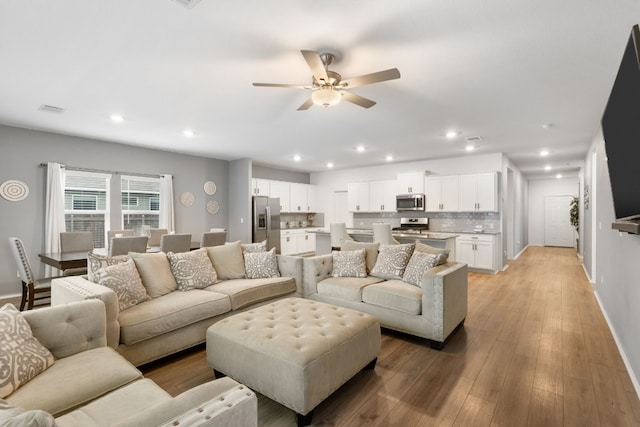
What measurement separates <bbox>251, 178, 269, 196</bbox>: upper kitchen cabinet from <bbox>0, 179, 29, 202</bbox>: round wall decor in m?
3.99

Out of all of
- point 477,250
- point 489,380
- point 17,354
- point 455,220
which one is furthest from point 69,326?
point 455,220

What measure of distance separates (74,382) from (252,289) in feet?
6.30

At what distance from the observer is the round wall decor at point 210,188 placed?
720 centimetres

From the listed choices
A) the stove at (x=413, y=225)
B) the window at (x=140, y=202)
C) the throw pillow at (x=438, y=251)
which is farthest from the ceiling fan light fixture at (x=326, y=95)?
the stove at (x=413, y=225)

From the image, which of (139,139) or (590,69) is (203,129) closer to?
(139,139)

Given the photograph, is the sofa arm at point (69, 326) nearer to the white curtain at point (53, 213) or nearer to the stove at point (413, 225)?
the white curtain at point (53, 213)

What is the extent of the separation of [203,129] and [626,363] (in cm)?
550

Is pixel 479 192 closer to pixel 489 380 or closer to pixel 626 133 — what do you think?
pixel 626 133

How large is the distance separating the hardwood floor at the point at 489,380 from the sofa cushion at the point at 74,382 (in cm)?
74

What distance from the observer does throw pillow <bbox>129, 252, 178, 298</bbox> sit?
304cm

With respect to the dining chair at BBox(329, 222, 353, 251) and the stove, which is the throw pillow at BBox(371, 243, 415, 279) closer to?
the dining chair at BBox(329, 222, 353, 251)

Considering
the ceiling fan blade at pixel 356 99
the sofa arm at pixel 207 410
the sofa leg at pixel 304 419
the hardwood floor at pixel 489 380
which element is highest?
the ceiling fan blade at pixel 356 99

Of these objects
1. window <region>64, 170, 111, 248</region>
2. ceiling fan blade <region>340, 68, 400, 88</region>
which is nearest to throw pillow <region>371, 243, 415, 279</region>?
ceiling fan blade <region>340, 68, 400, 88</region>

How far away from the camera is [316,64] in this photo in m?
2.32
